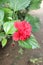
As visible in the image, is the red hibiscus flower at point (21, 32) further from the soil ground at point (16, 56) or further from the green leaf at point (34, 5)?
the soil ground at point (16, 56)

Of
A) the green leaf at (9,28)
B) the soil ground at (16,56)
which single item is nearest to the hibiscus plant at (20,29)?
the green leaf at (9,28)

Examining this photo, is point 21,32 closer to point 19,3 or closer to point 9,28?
point 9,28

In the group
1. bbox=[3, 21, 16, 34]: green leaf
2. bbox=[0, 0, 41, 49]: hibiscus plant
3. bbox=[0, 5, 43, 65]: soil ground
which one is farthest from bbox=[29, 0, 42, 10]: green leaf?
bbox=[0, 5, 43, 65]: soil ground

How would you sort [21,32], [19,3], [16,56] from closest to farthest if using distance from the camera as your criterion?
[21,32] → [19,3] → [16,56]

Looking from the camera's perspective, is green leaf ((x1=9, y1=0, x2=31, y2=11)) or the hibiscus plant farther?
green leaf ((x1=9, y1=0, x2=31, y2=11))

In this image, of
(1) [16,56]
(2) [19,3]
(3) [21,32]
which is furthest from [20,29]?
(1) [16,56]

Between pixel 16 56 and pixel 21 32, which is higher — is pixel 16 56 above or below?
below

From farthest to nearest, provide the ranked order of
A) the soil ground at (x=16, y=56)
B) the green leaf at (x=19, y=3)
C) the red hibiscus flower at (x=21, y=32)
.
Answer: the soil ground at (x=16, y=56)
the green leaf at (x=19, y=3)
the red hibiscus flower at (x=21, y=32)

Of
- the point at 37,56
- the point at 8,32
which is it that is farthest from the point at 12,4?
the point at 37,56

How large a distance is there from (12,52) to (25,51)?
24cm

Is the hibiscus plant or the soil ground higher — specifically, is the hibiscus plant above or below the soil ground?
above

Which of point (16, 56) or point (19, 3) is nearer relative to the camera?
point (19, 3)

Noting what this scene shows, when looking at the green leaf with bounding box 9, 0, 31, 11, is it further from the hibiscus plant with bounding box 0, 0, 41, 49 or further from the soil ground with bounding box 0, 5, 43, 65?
the soil ground with bounding box 0, 5, 43, 65

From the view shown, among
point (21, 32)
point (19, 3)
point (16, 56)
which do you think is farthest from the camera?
point (16, 56)
